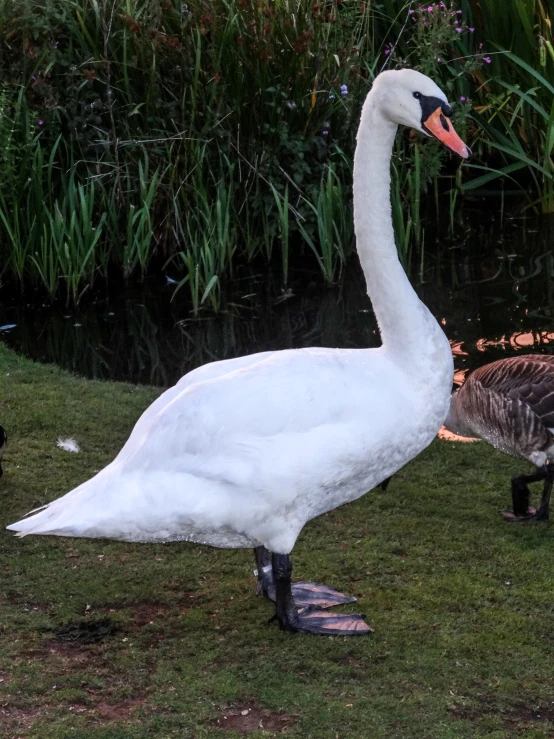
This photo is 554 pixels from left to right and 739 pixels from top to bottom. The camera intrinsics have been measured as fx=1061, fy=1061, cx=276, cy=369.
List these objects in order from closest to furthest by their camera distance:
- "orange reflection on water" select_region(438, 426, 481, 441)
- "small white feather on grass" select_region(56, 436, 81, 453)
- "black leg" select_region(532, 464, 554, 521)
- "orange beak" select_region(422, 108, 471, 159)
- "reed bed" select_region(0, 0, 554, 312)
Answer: "orange beak" select_region(422, 108, 471, 159) < "black leg" select_region(532, 464, 554, 521) < "small white feather on grass" select_region(56, 436, 81, 453) < "orange reflection on water" select_region(438, 426, 481, 441) < "reed bed" select_region(0, 0, 554, 312)

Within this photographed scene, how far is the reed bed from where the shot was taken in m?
8.24

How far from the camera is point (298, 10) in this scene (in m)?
8.69

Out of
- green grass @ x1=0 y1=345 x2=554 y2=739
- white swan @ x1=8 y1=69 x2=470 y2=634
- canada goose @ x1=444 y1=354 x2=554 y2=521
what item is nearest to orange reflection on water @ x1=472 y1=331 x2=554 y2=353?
canada goose @ x1=444 y1=354 x2=554 y2=521

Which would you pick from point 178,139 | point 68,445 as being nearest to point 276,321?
point 178,139

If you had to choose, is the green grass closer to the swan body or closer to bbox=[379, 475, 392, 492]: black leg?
bbox=[379, 475, 392, 492]: black leg

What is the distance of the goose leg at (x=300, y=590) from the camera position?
13.4ft

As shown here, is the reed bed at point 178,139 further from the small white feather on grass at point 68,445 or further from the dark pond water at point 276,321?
the small white feather on grass at point 68,445

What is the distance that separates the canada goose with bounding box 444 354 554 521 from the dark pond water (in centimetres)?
205

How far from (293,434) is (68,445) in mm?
2308

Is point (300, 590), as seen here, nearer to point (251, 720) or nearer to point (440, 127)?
point (251, 720)

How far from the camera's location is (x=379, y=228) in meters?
3.92

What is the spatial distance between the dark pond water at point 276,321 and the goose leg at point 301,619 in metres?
3.65

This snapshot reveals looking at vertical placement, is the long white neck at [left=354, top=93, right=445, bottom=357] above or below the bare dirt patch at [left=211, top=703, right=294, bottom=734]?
above

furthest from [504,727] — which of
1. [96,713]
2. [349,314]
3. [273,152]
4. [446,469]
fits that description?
[273,152]
